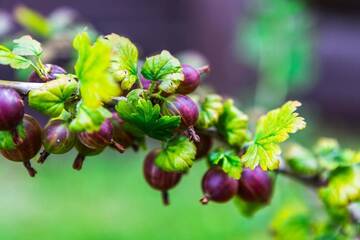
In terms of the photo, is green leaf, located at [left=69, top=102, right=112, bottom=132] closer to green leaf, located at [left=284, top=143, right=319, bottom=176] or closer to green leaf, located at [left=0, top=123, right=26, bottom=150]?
green leaf, located at [left=0, top=123, right=26, bottom=150]

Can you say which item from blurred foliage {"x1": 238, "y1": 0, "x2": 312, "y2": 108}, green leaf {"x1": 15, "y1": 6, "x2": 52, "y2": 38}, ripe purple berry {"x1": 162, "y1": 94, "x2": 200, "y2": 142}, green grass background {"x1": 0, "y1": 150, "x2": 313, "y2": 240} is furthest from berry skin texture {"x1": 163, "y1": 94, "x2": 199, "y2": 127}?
blurred foliage {"x1": 238, "y1": 0, "x2": 312, "y2": 108}

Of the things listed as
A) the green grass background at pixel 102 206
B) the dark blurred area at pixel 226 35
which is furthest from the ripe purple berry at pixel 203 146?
the dark blurred area at pixel 226 35

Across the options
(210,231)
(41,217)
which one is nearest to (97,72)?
(210,231)

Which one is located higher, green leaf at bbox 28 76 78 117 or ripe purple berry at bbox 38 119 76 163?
green leaf at bbox 28 76 78 117

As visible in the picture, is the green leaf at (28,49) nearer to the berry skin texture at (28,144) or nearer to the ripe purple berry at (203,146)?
the berry skin texture at (28,144)

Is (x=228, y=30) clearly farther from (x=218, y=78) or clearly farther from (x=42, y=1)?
(x=42, y=1)

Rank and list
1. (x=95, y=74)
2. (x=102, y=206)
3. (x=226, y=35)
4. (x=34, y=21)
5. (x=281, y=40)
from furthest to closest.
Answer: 1. (x=226, y=35)
2. (x=102, y=206)
3. (x=281, y=40)
4. (x=34, y=21)
5. (x=95, y=74)

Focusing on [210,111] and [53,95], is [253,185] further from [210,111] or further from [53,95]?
[53,95]

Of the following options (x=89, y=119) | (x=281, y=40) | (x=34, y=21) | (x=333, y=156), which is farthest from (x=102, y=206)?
(x=89, y=119)
